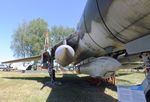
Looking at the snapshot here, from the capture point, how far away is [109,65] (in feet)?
20.5

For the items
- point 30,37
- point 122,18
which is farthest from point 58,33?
point 122,18

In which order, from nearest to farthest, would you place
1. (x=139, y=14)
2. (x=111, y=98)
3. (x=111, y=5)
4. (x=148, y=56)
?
1. (x=139, y=14)
2. (x=111, y=5)
3. (x=148, y=56)
4. (x=111, y=98)

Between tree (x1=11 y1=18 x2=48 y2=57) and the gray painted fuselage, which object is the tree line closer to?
tree (x1=11 y1=18 x2=48 y2=57)

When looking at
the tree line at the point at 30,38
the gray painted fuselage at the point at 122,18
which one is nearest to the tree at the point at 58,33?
the tree line at the point at 30,38

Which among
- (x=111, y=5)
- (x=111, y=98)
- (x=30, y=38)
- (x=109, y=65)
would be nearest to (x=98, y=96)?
(x=111, y=98)

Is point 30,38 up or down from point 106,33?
up

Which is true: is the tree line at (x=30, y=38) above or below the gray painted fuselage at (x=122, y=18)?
above

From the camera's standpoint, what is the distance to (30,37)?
5353 centimetres

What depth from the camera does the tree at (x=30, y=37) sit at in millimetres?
53094

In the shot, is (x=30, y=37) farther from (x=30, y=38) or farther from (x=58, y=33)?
(x=58, y=33)

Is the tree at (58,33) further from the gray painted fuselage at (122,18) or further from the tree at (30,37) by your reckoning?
the gray painted fuselage at (122,18)

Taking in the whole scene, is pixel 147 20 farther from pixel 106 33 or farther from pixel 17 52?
pixel 17 52

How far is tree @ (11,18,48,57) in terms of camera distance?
174ft

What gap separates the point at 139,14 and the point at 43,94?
6021mm
